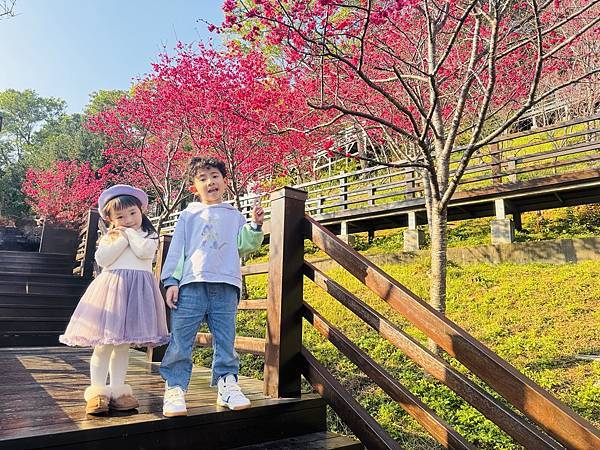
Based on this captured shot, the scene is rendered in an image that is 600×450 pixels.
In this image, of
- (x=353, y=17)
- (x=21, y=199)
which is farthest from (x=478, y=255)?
(x=21, y=199)

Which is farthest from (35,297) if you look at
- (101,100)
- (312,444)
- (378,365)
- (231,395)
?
(101,100)

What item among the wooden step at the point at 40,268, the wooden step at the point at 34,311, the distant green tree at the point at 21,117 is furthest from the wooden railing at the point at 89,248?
the distant green tree at the point at 21,117

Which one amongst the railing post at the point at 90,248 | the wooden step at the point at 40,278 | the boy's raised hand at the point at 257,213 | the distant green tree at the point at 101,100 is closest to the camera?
the boy's raised hand at the point at 257,213

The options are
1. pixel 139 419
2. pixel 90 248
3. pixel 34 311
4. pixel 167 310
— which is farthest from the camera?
pixel 90 248

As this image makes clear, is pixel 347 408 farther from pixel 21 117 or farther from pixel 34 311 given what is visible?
pixel 21 117

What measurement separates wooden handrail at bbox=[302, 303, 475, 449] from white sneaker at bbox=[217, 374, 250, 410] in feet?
1.98

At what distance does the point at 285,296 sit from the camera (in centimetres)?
265

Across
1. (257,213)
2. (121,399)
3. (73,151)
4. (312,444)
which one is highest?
(73,151)

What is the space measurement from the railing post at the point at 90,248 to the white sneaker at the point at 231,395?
19.8 feet

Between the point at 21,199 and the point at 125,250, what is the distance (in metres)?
24.2

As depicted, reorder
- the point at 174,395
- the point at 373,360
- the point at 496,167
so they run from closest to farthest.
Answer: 1. the point at 174,395
2. the point at 373,360
3. the point at 496,167

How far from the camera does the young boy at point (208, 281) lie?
7.41 ft

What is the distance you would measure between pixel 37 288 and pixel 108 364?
5.48m

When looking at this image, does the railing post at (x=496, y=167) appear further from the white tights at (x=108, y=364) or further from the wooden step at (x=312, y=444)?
the white tights at (x=108, y=364)
